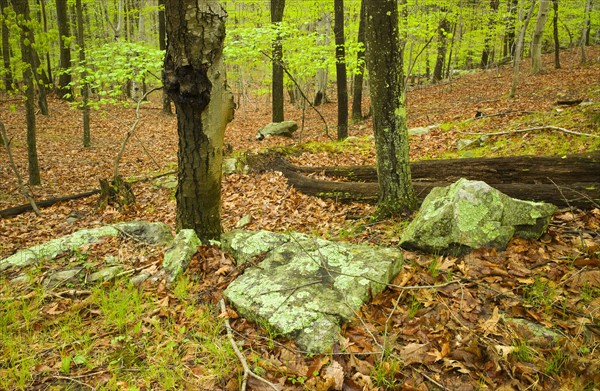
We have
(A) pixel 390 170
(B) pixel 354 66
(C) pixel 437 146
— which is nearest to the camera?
(A) pixel 390 170

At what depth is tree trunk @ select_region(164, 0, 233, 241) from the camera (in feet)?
12.0

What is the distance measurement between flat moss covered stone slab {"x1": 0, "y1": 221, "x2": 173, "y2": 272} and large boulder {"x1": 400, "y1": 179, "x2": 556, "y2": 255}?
11.6 feet

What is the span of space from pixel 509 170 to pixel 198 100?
16.9ft

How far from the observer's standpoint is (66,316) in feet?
11.1

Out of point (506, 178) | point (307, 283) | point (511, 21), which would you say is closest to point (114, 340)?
point (307, 283)

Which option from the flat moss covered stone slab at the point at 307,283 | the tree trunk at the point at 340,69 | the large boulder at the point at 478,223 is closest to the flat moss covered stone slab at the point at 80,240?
the flat moss covered stone slab at the point at 307,283

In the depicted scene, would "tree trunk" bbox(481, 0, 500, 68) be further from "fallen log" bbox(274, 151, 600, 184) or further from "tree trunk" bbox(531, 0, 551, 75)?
"fallen log" bbox(274, 151, 600, 184)

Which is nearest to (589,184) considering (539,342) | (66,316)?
(539,342)

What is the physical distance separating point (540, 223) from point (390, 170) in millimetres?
1925

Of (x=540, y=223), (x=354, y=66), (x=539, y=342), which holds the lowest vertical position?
(x=539, y=342)

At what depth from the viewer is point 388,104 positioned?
476 cm

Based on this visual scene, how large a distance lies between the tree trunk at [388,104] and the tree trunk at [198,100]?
6.50 ft

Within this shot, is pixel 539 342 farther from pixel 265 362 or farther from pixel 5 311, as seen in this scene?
pixel 5 311

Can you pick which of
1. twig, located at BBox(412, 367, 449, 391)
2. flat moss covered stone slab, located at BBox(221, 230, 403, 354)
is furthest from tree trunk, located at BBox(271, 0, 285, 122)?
twig, located at BBox(412, 367, 449, 391)
